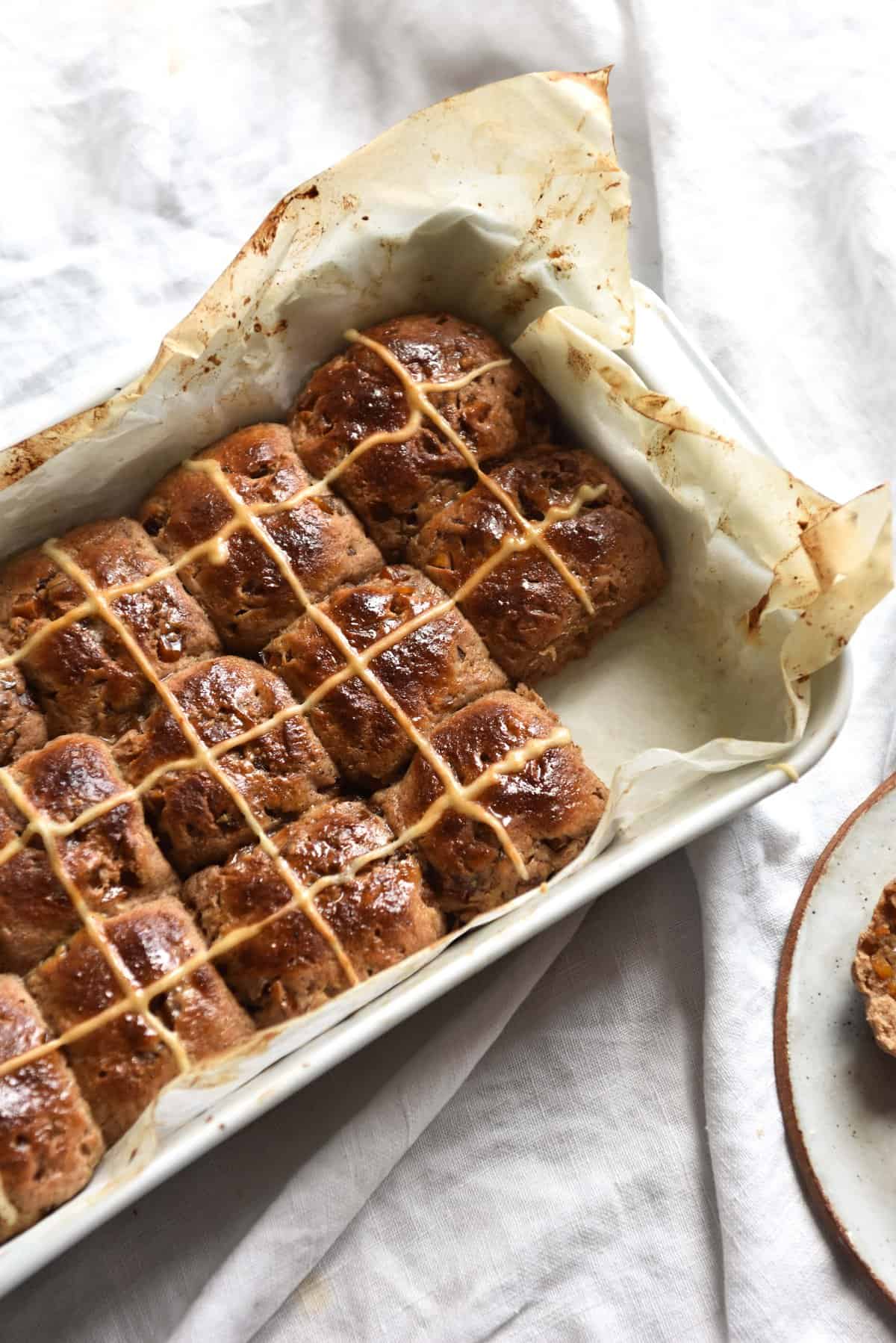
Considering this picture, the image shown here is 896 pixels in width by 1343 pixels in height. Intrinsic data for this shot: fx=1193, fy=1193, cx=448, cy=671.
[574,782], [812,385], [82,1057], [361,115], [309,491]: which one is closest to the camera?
[82,1057]

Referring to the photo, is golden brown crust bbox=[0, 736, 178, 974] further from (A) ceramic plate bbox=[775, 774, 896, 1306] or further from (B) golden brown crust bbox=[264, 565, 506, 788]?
(A) ceramic plate bbox=[775, 774, 896, 1306]

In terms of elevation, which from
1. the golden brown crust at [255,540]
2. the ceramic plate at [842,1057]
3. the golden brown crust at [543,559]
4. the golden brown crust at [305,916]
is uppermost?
the golden brown crust at [255,540]

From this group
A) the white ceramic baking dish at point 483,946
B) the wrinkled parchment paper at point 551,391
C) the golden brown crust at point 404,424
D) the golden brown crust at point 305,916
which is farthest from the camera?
the golden brown crust at point 404,424

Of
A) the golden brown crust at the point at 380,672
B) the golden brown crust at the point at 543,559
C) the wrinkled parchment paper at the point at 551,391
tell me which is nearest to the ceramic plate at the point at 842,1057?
the wrinkled parchment paper at the point at 551,391

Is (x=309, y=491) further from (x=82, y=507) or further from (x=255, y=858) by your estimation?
(x=255, y=858)

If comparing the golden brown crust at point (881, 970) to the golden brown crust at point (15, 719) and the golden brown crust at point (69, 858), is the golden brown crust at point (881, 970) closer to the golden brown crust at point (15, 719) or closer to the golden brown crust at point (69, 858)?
the golden brown crust at point (69, 858)

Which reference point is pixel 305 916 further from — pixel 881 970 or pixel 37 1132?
pixel 881 970

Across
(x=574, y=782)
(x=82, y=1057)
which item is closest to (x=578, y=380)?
(x=574, y=782)

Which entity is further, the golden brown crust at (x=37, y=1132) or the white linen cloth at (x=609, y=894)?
the white linen cloth at (x=609, y=894)
